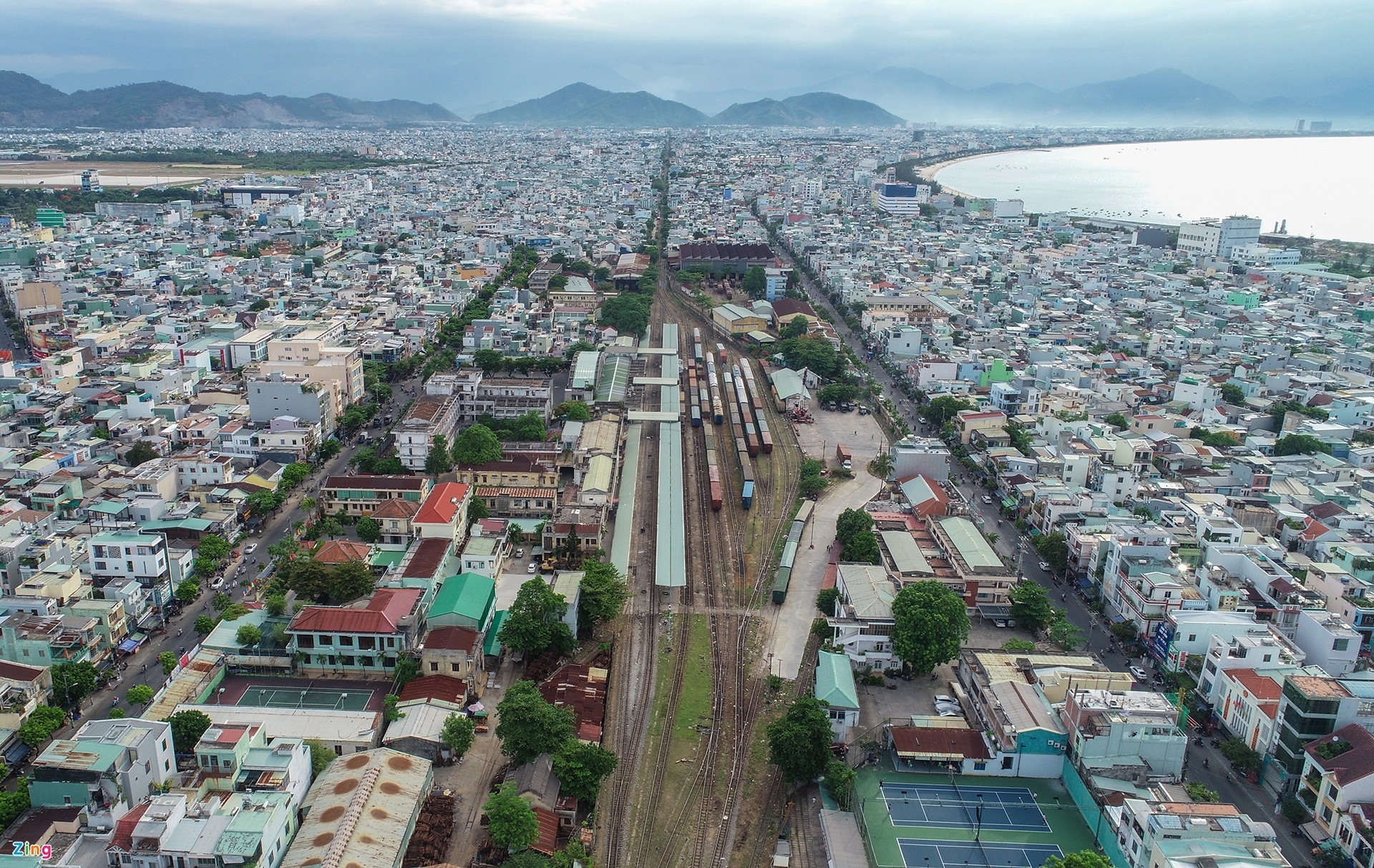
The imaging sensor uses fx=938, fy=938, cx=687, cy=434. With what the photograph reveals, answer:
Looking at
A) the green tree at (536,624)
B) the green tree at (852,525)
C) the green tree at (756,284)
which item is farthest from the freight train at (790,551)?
the green tree at (756,284)

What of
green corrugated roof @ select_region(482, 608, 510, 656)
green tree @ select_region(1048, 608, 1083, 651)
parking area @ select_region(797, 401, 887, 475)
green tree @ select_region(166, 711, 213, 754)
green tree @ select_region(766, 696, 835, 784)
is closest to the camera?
green tree @ select_region(166, 711, 213, 754)

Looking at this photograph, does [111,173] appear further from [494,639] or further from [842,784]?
[842,784]

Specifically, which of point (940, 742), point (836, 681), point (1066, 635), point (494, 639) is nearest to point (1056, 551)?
point (1066, 635)

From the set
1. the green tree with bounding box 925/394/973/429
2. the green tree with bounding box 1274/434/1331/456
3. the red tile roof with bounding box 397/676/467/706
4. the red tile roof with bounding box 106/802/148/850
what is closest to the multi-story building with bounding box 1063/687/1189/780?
the red tile roof with bounding box 397/676/467/706

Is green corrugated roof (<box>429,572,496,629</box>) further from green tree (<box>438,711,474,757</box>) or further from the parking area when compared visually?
the parking area

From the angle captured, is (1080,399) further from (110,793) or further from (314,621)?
(110,793)

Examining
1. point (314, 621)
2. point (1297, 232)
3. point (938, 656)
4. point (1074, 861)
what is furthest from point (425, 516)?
point (1297, 232)
